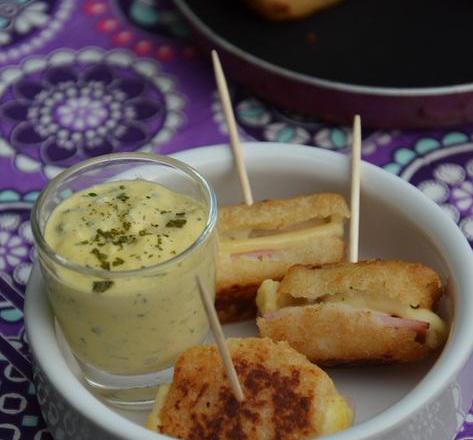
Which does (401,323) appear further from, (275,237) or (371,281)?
(275,237)

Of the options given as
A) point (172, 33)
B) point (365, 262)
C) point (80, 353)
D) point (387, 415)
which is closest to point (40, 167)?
point (172, 33)

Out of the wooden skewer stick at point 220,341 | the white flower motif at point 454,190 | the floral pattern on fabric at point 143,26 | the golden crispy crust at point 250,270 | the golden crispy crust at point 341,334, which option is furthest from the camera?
the floral pattern on fabric at point 143,26

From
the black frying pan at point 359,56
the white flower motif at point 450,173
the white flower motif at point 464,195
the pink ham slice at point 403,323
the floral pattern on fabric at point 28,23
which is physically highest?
the pink ham slice at point 403,323

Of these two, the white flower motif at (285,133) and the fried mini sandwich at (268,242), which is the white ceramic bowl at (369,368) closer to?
the fried mini sandwich at (268,242)

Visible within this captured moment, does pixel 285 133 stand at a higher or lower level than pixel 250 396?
lower

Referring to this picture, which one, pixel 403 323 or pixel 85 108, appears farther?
pixel 85 108

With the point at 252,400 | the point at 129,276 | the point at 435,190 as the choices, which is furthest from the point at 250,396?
the point at 435,190

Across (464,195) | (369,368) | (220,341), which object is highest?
(220,341)

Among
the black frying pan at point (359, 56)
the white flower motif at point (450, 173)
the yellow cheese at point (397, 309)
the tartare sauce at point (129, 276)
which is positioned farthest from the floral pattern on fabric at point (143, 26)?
the yellow cheese at point (397, 309)
